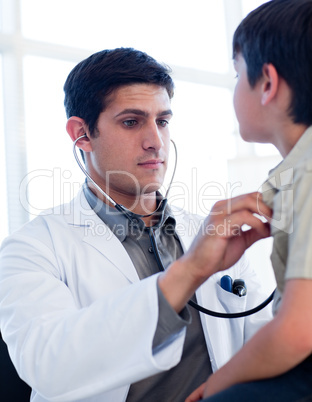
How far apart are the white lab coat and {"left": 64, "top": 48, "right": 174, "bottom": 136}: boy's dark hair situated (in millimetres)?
299

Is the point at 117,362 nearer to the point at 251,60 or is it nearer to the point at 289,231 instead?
the point at 289,231

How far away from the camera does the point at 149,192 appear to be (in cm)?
144

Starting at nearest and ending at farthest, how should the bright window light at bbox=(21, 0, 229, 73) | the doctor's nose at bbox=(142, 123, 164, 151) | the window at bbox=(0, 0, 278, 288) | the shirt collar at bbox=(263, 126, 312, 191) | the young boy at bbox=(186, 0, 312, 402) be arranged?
the young boy at bbox=(186, 0, 312, 402) < the shirt collar at bbox=(263, 126, 312, 191) < the doctor's nose at bbox=(142, 123, 164, 151) < the window at bbox=(0, 0, 278, 288) < the bright window light at bbox=(21, 0, 229, 73)

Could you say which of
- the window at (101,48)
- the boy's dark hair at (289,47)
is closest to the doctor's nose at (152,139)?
the boy's dark hair at (289,47)

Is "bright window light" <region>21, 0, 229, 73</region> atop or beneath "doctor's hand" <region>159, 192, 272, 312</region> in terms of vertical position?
atop

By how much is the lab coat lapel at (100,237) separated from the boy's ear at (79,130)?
0.19m

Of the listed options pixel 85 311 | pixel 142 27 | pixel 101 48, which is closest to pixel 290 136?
pixel 85 311

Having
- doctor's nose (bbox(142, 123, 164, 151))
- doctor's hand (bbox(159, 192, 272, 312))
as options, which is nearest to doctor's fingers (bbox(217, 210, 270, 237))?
doctor's hand (bbox(159, 192, 272, 312))

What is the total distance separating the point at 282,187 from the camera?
0.75 meters

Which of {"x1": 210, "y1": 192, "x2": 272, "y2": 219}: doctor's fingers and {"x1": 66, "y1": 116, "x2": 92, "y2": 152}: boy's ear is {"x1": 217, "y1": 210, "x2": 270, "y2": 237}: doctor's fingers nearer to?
{"x1": 210, "y1": 192, "x2": 272, "y2": 219}: doctor's fingers

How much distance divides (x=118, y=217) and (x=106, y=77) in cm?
42

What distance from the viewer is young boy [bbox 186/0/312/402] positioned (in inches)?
25.3

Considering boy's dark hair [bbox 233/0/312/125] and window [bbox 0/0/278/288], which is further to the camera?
window [bbox 0/0/278/288]

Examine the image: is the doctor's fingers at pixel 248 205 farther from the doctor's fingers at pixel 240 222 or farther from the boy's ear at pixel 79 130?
the boy's ear at pixel 79 130
